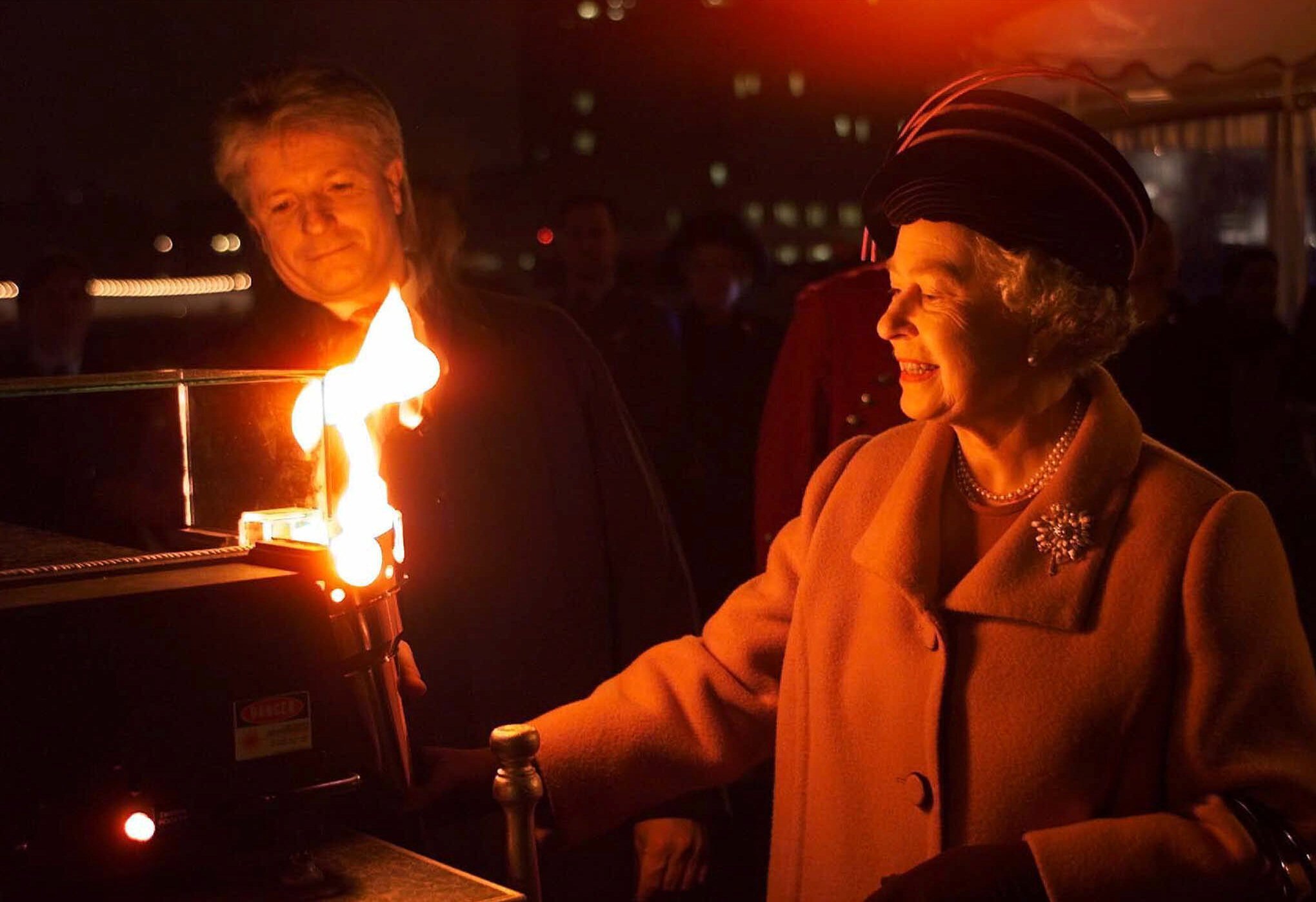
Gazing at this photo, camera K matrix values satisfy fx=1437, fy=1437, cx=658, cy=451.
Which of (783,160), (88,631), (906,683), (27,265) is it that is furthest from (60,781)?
(783,160)

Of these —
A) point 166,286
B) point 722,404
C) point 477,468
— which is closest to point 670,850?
point 477,468

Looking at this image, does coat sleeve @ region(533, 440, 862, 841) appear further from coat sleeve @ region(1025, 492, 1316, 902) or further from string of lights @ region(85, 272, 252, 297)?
string of lights @ region(85, 272, 252, 297)

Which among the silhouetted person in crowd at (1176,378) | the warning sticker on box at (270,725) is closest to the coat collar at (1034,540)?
the warning sticker on box at (270,725)

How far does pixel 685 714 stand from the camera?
241 centimetres

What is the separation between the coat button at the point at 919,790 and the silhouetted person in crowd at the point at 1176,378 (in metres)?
3.31

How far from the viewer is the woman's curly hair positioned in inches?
85.0

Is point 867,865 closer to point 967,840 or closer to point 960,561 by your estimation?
point 967,840

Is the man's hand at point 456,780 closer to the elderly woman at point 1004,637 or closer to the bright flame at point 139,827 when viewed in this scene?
the elderly woman at point 1004,637

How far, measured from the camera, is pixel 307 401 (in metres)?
2.10

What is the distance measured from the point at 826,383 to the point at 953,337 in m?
2.08

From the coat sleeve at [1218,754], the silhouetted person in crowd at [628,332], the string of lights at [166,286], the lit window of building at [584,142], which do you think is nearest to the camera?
the coat sleeve at [1218,754]

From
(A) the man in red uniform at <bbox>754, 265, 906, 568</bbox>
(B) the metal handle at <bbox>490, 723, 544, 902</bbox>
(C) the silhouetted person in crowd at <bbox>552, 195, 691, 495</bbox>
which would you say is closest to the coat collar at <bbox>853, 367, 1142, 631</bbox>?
(B) the metal handle at <bbox>490, 723, 544, 902</bbox>

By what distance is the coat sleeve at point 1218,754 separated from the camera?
75.9 inches

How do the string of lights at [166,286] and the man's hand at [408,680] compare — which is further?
the string of lights at [166,286]
